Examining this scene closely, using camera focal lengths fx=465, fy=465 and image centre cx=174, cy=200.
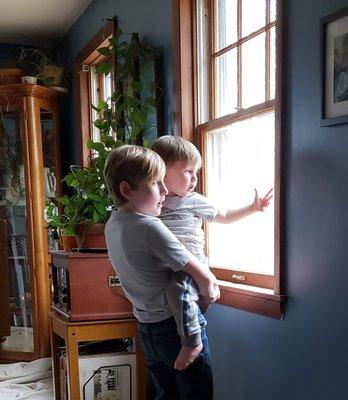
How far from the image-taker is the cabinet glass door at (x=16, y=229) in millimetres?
3275

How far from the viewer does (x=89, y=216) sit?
2078 mm

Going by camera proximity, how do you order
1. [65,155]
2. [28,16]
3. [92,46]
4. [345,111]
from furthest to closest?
[65,155], [28,16], [92,46], [345,111]

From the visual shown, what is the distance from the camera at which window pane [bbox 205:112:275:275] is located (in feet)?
5.21

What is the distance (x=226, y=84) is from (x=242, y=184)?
41 centimetres

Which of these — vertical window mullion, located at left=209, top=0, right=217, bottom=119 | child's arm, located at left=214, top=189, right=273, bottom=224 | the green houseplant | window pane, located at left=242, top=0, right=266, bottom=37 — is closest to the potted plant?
the green houseplant

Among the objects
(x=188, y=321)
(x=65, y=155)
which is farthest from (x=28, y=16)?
(x=188, y=321)

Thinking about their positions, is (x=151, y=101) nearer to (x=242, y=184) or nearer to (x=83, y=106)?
(x=242, y=184)

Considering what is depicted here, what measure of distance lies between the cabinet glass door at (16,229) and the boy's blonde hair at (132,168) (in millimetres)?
2127

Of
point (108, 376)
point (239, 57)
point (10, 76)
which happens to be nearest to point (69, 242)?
point (108, 376)

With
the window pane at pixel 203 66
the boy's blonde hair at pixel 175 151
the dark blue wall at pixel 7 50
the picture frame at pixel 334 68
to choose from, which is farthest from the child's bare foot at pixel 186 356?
the dark blue wall at pixel 7 50

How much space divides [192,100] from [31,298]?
2.04 metres

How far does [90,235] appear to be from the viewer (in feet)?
6.66

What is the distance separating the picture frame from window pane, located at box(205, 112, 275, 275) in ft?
1.18

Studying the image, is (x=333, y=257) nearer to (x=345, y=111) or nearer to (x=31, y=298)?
(x=345, y=111)
